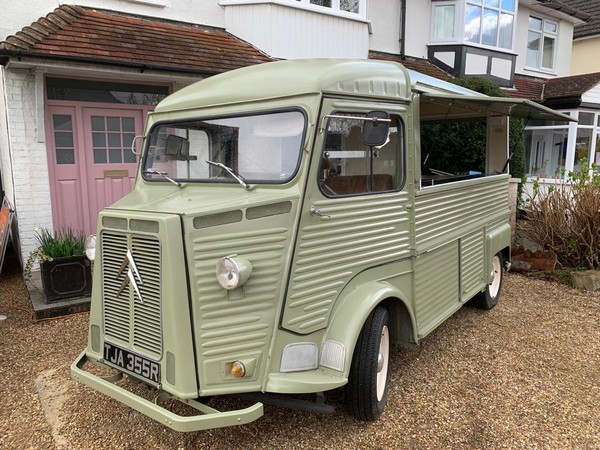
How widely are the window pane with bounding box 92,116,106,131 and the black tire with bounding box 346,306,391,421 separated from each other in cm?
544

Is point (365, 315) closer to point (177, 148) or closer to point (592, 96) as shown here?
point (177, 148)

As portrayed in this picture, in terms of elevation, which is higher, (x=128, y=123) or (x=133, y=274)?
(x=128, y=123)

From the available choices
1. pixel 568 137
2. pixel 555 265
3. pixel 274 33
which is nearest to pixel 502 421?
pixel 555 265

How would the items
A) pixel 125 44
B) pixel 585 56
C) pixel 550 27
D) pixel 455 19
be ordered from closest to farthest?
pixel 125 44 → pixel 455 19 → pixel 550 27 → pixel 585 56

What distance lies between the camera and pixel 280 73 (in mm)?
3066

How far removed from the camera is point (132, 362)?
108 inches

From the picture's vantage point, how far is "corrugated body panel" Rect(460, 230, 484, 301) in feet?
14.5

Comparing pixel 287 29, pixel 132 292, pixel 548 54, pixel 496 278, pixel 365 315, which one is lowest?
pixel 496 278

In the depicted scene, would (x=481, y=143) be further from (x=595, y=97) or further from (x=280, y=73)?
(x=595, y=97)

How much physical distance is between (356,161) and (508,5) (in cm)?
1223

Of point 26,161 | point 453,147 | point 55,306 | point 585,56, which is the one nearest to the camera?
point 55,306

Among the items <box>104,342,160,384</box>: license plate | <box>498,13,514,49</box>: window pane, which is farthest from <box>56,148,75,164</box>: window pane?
<box>498,13,514,49</box>: window pane

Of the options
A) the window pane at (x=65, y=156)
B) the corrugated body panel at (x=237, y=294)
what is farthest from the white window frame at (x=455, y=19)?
the corrugated body panel at (x=237, y=294)

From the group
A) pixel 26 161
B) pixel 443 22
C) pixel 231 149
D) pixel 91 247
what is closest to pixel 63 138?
pixel 26 161
